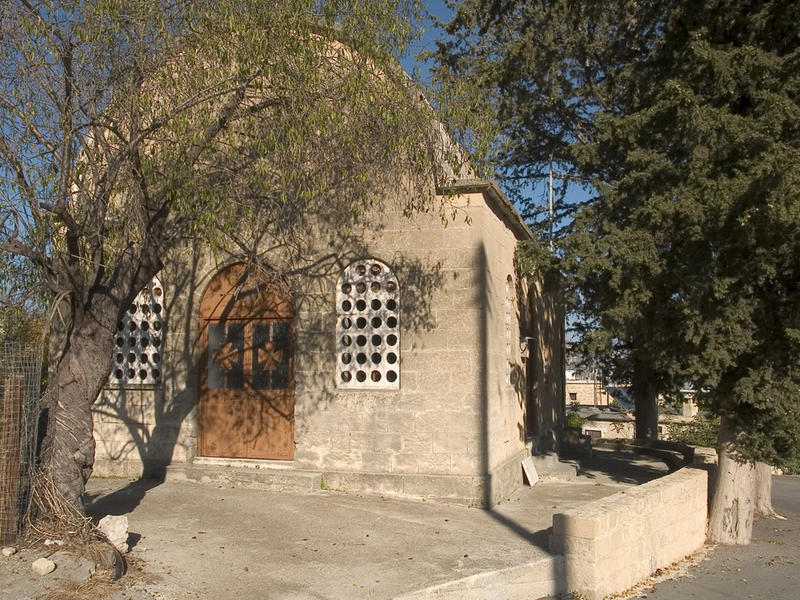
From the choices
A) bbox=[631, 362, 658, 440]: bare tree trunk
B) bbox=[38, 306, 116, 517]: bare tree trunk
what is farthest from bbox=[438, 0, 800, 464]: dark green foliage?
bbox=[631, 362, 658, 440]: bare tree trunk

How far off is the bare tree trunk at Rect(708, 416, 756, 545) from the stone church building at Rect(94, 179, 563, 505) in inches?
114

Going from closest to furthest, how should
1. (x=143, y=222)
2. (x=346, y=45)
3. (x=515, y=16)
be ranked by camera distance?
(x=143, y=222) < (x=346, y=45) < (x=515, y=16)

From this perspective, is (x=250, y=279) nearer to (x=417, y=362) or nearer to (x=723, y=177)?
(x=417, y=362)

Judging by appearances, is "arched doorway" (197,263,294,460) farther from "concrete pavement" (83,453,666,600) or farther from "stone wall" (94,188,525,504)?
"concrete pavement" (83,453,666,600)

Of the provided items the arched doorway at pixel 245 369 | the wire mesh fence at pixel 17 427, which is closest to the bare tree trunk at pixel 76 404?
the wire mesh fence at pixel 17 427

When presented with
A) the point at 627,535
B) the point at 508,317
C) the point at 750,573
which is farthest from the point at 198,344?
the point at 750,573

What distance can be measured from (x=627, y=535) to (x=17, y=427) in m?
5.98

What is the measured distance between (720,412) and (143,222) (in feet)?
25.9

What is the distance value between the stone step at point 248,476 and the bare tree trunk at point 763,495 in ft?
25.3

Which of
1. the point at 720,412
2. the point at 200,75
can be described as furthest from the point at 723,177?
the point at 200,75

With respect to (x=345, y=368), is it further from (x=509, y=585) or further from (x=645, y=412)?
(x=645, y=412)

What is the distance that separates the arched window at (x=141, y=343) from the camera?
1114cm

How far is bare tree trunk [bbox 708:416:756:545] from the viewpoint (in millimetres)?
10242

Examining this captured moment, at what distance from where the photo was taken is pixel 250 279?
10.4m
